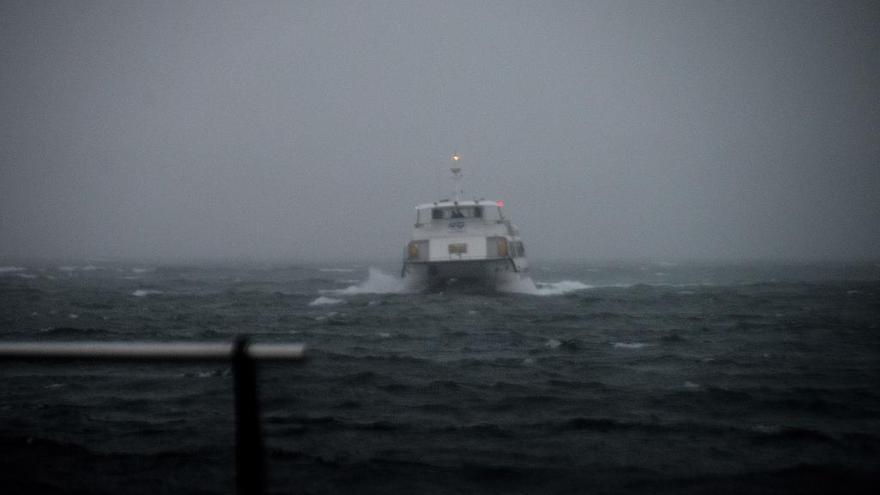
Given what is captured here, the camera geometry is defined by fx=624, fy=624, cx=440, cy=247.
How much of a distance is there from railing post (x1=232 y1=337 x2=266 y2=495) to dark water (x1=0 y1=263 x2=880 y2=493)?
52.4 inches

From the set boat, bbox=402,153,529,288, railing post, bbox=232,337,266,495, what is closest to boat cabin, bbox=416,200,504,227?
boat, bbox=402,153,529,288

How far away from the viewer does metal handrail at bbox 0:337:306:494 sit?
2.37 meters

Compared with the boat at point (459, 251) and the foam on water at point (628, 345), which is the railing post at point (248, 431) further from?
the boat at point (459, 251)

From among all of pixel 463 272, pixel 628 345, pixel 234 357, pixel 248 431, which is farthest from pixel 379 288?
pixel 234 357

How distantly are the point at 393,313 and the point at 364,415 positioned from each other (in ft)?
49.1

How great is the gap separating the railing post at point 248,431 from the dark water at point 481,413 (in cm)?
133

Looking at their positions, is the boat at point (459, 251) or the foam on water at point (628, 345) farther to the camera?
the boat at point (459, 251)

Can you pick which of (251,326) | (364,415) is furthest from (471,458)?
(251,326)

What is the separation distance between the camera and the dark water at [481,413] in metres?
5.73

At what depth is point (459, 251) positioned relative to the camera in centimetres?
2933

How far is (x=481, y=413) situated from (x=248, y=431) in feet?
21.0

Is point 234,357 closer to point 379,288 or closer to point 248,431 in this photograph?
point 248,431

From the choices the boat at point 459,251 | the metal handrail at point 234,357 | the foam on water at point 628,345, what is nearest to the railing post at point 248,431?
the metal handrail at point 234,357

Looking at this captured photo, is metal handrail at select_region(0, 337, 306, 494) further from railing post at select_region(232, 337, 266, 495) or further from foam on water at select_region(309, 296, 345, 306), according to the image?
foam on water at select_region(309, 296, 345, 306)
